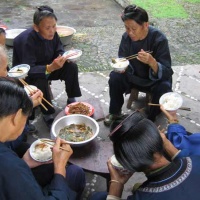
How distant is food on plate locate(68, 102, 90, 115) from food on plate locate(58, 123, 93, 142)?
→ 27cm

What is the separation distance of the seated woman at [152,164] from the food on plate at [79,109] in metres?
1.57

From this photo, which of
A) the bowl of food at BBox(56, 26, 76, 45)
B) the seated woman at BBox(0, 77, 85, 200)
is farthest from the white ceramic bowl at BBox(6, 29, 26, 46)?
the seated woman at BBox(0, 77, 85, 200)

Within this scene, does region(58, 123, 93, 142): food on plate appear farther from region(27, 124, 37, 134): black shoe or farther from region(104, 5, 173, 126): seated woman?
region(27, 124, 37, 134): black shoe

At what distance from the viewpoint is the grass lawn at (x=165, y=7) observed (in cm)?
887

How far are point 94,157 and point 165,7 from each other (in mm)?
7730

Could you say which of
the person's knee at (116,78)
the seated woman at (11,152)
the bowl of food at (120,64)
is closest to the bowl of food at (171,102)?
the bowl of food at (120,64)

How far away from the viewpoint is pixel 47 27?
4141 millimetres

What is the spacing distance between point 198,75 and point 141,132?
4313 mm

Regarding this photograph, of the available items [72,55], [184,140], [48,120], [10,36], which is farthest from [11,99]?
[10,36]

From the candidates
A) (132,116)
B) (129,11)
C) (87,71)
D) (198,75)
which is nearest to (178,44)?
(198,75)

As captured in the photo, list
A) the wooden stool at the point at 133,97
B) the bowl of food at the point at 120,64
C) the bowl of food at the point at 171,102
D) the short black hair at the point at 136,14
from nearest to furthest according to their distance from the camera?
the bowl of food at the point at 171,102 < the short black hair at the point at 136,14 < the bowl of food at the point at 120,64 < the wooden stool at the point at 133,97

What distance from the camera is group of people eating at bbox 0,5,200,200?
6.15 ft

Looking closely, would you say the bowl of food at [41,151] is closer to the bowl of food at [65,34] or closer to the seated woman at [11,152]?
the seated woman at [11,152]

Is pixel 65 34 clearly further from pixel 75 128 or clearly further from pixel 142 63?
pixel 75 128
